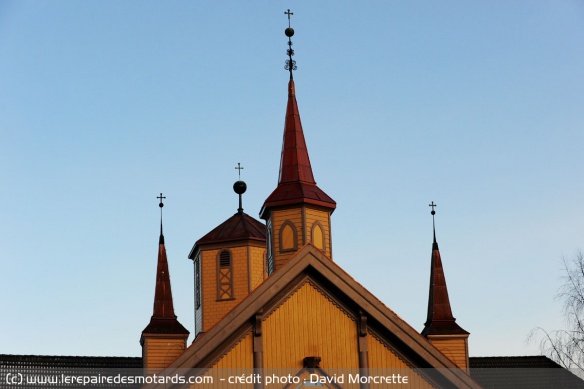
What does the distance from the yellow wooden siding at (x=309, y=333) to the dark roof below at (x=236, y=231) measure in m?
13.5

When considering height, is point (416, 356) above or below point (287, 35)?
below

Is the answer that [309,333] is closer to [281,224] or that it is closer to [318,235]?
[318,235]

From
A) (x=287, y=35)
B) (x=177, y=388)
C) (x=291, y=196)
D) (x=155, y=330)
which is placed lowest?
(x=177, y=388)

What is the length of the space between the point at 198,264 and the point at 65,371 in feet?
22.7

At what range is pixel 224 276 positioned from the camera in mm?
44969

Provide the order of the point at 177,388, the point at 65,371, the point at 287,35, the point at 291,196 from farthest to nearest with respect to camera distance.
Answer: the point at 65,371
the point at 287,35
the point at 291,196
the point at 177,388

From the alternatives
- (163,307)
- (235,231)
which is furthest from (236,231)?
(163,307)

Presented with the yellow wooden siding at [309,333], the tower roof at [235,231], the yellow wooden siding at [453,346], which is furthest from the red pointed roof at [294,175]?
the tower roof at [235,231]

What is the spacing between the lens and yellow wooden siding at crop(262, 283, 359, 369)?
102 feet

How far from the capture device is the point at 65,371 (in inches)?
1662

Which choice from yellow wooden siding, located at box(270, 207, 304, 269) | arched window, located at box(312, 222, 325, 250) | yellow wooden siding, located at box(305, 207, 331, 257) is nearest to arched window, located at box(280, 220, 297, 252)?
yellow wooden siding, located at box(270, 207, 304, 269)

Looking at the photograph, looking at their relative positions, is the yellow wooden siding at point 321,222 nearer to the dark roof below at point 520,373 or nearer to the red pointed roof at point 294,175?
the red pointed roof at point 294,175

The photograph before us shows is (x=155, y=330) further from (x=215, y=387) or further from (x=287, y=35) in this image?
(x=287, y=35)

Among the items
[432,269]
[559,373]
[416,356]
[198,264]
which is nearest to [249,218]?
[198,264]
